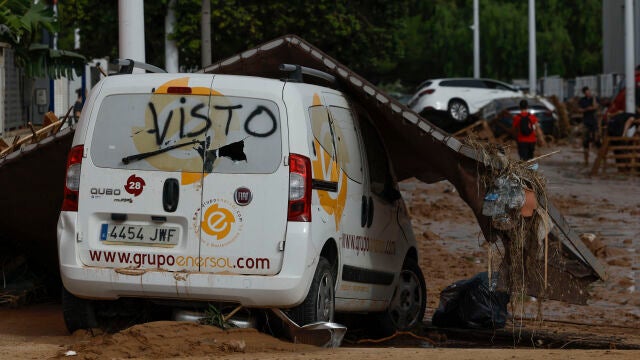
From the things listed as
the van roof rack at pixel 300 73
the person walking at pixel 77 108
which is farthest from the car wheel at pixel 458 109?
the van roof rack at pixel 300 73

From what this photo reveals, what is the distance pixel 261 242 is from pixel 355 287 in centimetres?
157

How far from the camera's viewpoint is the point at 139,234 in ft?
28.0

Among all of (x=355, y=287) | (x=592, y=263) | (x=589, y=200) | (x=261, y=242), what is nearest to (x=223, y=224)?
(x=261, y=242)

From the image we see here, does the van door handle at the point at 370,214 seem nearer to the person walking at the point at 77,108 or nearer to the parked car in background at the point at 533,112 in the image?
the person walking at the point at 77,108

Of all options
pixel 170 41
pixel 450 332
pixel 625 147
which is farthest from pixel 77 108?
pixel 450 332

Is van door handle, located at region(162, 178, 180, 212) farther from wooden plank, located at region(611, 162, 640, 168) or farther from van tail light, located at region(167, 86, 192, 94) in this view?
wooden plank, located at region(611, 162, 640, 168)

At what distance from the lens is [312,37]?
41.4 metres

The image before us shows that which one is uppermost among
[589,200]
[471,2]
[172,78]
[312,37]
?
[471,2]

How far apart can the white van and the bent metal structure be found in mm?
1478

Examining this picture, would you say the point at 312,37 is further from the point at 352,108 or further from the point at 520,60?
the point at 520,60

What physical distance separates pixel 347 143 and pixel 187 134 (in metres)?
1.46

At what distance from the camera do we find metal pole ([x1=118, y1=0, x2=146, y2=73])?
13328mm

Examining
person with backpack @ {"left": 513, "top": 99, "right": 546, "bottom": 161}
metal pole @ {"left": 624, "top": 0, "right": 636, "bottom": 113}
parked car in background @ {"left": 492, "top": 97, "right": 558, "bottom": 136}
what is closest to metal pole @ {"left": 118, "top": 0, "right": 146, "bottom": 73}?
person with backpack @ {"left": 513, "top": 99, "right": 546, "bottom": 161}

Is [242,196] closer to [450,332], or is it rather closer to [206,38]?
[450,332]
